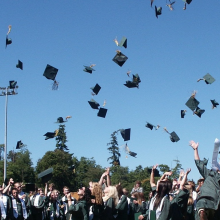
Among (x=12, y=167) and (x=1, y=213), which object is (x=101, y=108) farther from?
(x=12, y=167)

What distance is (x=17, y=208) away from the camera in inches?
419

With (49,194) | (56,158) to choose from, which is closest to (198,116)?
(49,194)

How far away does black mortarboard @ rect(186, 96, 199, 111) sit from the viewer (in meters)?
13.3

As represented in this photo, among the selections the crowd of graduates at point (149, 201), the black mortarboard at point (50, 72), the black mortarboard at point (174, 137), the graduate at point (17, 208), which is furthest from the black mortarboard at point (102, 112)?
the graduate at point (17, 208)

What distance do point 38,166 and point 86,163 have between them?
A: 2851cm

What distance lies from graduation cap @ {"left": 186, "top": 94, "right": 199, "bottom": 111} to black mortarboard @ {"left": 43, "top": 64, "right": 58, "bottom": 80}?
3.99 meters

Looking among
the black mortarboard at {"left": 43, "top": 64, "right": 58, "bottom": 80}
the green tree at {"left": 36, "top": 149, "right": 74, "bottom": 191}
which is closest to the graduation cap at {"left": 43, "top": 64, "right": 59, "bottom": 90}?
the black mortarboard at {"left": 43, "top": 64, "right": 58, "bottom": 80}

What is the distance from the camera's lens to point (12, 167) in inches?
2192

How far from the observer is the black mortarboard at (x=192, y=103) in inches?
524

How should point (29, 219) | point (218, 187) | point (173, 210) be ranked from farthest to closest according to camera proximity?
point (29, 219) → point (173, 210) → point (218, 187)

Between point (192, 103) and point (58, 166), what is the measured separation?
40868mm

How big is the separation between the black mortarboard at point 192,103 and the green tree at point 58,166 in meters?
39.4

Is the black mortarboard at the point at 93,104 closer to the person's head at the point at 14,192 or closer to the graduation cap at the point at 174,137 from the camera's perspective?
the graduation cap at the point at 174,137

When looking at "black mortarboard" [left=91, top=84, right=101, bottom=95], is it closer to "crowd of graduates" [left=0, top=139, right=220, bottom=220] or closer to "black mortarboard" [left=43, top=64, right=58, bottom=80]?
"black mortarboard" [left=43, top=64, right=58, bottom=80]
